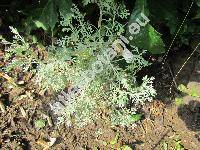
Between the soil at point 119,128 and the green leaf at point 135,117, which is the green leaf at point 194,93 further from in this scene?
the green leaf at point 135,117

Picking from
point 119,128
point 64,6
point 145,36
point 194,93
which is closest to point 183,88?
point 194,93

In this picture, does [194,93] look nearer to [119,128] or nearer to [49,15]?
[119,128]

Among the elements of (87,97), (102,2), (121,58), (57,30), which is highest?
(102,2)

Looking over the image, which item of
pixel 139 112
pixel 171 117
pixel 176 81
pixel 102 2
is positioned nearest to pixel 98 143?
pixel 139 112

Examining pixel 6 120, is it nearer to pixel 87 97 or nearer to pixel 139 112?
pixel 87 97

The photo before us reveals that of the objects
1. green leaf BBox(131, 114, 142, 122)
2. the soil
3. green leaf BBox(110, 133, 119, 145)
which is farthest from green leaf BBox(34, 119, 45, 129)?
green leaf BBox(131, 114, 142, 122)

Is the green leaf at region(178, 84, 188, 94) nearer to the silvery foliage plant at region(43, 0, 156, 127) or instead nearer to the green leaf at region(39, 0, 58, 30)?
the silvery foliage plant at region(43, 0, 156, 127)
